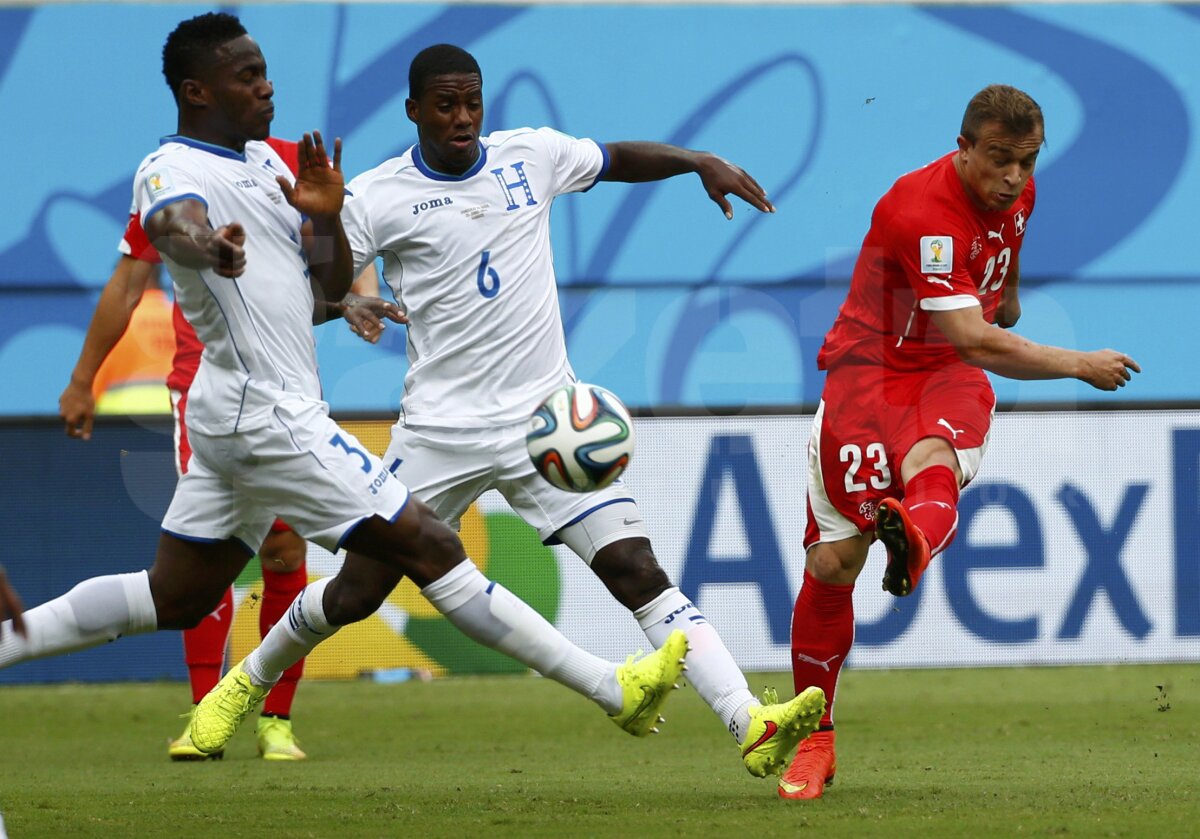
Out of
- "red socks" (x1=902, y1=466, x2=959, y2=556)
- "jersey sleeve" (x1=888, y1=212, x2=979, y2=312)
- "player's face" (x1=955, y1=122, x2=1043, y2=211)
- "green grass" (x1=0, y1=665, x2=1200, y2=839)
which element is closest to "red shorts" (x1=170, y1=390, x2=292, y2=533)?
"green grass" (x1=0, y1=665, x2=1200, y2=839)

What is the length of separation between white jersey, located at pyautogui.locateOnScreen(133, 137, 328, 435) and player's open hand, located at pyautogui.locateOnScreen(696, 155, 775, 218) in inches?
53.7

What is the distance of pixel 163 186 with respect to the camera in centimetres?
430

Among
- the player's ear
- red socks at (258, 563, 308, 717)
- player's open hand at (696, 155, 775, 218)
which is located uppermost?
the player's ear

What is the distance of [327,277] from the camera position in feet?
15.4

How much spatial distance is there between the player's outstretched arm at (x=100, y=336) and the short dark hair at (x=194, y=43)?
1005 mm

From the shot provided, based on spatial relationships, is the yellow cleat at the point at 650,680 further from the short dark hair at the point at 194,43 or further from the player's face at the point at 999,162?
the short dark hair at the point at 194,43

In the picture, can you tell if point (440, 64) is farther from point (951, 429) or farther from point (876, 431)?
point (951, 429)

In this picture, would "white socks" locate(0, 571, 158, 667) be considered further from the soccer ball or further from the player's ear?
the player's ear

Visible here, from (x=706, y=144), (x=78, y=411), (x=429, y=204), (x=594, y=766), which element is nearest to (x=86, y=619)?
(x=78, y=411)

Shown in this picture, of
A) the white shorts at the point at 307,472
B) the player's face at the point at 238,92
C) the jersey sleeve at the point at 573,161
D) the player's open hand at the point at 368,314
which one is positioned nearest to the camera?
the white shorts at the point at 307,472

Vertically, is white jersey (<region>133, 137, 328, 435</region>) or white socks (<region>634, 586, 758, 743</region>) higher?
white jersey (<region>133, 137, 328, 435</region>)

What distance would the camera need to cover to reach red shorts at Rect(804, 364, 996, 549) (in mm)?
5254

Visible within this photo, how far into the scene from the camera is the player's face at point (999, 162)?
198 inches

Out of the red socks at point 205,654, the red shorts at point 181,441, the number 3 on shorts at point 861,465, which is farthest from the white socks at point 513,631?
the red socks at point 205,654
